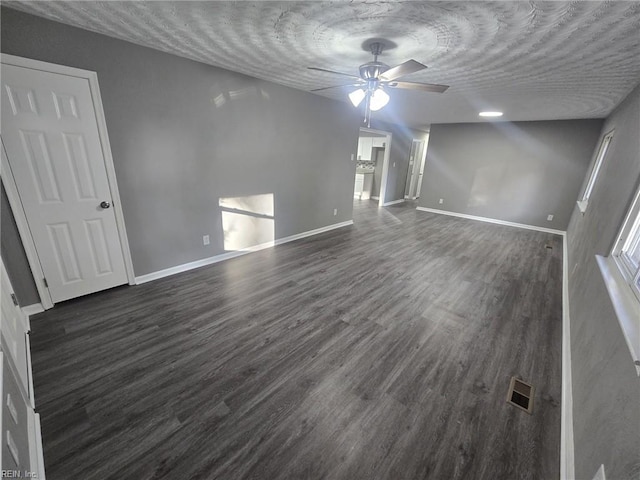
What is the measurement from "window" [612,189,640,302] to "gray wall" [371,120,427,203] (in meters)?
5.97

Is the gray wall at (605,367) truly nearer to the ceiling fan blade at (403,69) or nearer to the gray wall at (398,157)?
the ceiling fan blade at (403,69)

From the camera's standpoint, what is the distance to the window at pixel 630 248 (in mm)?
1548

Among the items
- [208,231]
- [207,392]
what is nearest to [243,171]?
[208,231]

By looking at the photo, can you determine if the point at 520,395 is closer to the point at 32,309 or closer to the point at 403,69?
the point at 403,69

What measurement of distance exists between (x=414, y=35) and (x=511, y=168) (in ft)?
18.1

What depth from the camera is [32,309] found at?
234 centimetres

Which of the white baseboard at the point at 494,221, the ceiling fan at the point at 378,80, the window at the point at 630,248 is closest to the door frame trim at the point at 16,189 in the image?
the ceiling fan at the point at 378,80

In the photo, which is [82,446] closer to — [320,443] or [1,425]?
[1,425]

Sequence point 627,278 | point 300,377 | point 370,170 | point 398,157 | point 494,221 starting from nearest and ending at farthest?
point 627,278, point 300,377, point 494,221, point 398,157, point 370,170

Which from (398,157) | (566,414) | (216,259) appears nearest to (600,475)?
(566,414)

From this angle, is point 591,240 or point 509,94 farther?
point 509,94

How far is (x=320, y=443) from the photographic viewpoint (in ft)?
4.73

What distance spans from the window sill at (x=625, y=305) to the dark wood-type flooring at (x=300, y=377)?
81 centimetres

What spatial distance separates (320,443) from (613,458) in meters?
1.22
